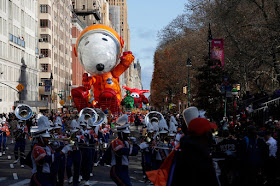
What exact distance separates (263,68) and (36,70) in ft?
122

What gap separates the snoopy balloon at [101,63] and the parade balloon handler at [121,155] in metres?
21.9

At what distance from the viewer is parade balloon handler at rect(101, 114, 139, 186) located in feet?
34.3

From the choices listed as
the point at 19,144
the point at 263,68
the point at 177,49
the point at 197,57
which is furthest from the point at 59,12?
the point at 19,144

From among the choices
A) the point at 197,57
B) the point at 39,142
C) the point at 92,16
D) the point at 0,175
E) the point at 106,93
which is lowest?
the point at 0,175

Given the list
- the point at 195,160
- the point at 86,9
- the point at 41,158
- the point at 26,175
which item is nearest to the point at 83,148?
the point at 26,175

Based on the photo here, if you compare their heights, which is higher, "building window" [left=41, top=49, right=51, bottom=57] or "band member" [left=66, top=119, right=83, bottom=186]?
"building window" [left=41, top=49, right=51, bottom=57]

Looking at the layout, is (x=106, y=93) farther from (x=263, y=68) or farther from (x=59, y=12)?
(x=59, y=12)

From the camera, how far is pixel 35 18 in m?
74.6

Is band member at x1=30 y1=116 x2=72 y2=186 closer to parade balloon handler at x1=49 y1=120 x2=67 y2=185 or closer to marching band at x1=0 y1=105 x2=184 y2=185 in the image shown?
marching band at x1=0 y1=105 x2=184 y2=185

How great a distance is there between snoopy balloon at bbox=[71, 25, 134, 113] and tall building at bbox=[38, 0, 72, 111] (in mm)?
37334

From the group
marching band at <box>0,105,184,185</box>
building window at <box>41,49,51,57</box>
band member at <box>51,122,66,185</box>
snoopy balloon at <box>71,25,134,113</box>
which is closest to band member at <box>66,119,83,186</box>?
marching band at <box>0,105,184,185</box>

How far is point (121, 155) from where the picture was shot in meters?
10.5

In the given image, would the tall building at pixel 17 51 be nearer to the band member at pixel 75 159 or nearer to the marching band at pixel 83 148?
the marching band at pixel 83 148

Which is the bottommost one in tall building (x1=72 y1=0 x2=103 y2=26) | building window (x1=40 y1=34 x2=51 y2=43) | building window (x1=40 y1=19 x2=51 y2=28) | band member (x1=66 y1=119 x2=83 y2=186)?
band member (x1=66 y1=119 x2=83 y2=186)
